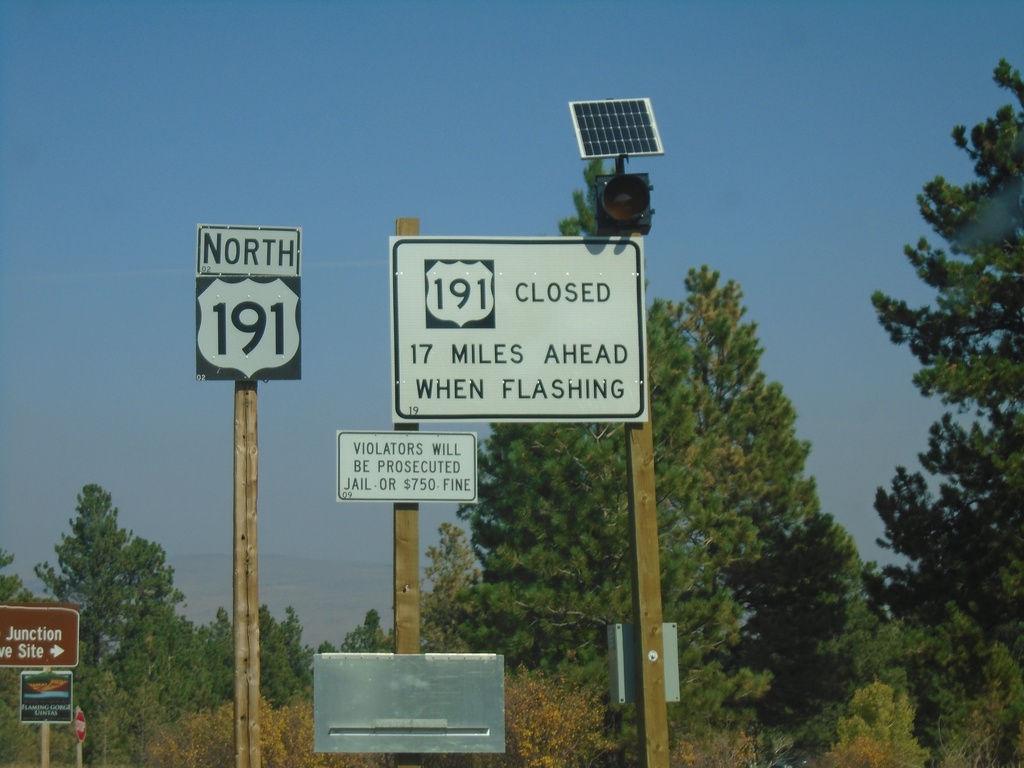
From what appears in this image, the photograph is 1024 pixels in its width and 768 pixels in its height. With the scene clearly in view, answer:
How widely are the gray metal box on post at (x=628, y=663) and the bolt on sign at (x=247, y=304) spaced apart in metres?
3.00

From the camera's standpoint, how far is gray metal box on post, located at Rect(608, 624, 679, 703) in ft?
23.5

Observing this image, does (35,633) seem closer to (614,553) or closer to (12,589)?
(614,553)

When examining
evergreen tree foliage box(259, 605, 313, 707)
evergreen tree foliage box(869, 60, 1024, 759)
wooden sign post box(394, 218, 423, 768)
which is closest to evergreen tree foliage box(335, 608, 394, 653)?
evergreen tree foliage box(259, 605, 313, 707)

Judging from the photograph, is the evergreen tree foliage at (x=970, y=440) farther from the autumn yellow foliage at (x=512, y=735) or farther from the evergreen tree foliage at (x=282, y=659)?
the evergreen tree foliage at (x=282, y=659)

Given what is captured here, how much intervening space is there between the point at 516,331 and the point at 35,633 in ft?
33.6

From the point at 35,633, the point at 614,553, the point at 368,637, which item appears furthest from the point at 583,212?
the point at 368,637

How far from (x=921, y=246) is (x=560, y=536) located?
10975 millimetres

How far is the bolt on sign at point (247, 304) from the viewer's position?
858 centimetres

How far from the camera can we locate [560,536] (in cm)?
2995

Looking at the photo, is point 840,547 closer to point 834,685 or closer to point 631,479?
point 834,685

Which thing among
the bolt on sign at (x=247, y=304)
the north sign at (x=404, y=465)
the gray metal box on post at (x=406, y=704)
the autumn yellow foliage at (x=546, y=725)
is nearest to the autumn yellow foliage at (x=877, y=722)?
the autumn yellow foliage at (x=546, y=725)

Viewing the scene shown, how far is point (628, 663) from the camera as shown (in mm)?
7273

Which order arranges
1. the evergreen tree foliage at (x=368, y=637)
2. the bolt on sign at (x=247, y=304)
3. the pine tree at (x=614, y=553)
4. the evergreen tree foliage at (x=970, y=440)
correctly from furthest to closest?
the evergreen tree foliage at (x=368, y=637) → the pine tree at (x=614, y=553) → the evergreen tree foliage at (x=970, y=440) → the bolt on sign at (x=247, y=304)

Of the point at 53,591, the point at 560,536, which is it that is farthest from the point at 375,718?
the point at 53,591
